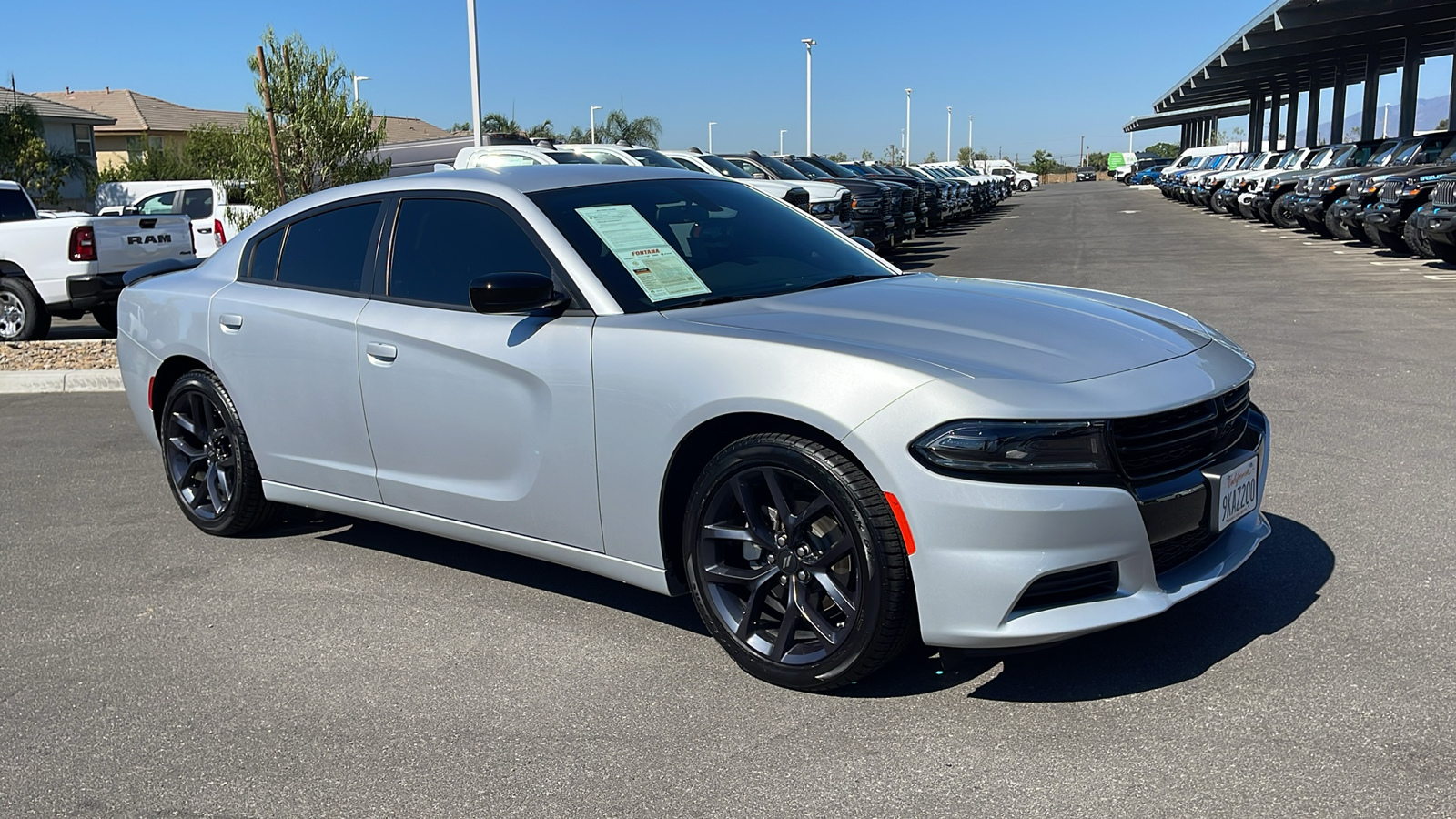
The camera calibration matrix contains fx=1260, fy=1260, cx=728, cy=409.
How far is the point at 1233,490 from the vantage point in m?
3.65

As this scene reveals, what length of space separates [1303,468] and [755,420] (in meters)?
3.43

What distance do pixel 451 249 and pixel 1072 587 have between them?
2516 millimetres

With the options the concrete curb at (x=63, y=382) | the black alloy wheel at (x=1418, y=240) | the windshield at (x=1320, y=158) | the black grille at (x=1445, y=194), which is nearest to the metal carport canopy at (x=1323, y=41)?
the windshield at (x=1320, y=158)

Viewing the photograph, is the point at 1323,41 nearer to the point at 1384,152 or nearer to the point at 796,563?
the point at 1384,152

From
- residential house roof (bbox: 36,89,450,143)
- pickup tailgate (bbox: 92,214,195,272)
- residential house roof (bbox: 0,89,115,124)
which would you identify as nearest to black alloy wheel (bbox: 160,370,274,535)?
pickup tailgate (bbox: 92,214,195,272)

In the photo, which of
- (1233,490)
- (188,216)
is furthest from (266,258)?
(188,216)

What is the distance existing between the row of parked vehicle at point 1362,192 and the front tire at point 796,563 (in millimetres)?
14079

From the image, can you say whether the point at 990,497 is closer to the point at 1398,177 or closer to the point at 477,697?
the point at 477,697

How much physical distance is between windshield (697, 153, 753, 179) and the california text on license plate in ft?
53.6

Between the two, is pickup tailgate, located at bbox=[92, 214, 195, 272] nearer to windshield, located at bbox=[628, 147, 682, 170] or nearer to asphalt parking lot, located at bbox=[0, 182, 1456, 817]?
windshield, located at bbox=[628, 147, 682, 170]

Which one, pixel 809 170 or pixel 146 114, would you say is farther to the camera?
pixel 146 114

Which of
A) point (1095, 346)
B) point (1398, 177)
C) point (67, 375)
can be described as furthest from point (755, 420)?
point (1398, 177)

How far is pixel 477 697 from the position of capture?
3729 millimetres

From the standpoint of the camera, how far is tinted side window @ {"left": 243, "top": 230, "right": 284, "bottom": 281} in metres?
5.24
